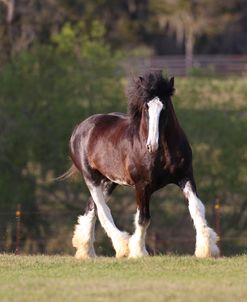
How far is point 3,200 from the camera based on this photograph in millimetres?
31516

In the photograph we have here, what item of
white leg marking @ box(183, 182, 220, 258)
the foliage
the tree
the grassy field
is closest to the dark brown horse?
white leg marking @ box(183, 182, 220, 258)

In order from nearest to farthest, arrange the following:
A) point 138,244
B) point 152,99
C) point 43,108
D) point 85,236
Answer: point 152,99 < point 138,244 < point 85,236 < point 43,108

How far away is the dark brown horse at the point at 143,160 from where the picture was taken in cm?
1348

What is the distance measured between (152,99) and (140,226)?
1.67 m

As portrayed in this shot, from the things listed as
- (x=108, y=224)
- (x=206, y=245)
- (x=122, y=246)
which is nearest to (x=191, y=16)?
(x=108, y=224)

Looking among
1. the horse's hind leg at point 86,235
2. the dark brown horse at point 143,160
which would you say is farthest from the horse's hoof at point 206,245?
the horse's hind leg at point 86,235

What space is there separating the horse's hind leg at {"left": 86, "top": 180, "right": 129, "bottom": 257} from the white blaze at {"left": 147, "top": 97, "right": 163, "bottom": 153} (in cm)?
172

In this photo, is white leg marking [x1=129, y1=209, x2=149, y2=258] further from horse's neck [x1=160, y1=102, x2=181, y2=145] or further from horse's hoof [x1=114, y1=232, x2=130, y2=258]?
horse's neck [x1=160, y1=102, x2=181, y2=145]

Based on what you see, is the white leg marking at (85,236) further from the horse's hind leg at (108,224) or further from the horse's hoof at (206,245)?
the horse's hoof at (206,245)

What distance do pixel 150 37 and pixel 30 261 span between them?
48.7 meters

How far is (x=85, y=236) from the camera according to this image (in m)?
15.4

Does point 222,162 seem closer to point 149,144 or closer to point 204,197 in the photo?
point 204,197

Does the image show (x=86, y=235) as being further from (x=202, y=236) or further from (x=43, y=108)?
(x=43, y=108)

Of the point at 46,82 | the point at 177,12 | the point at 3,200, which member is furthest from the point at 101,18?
the point at 3,200
